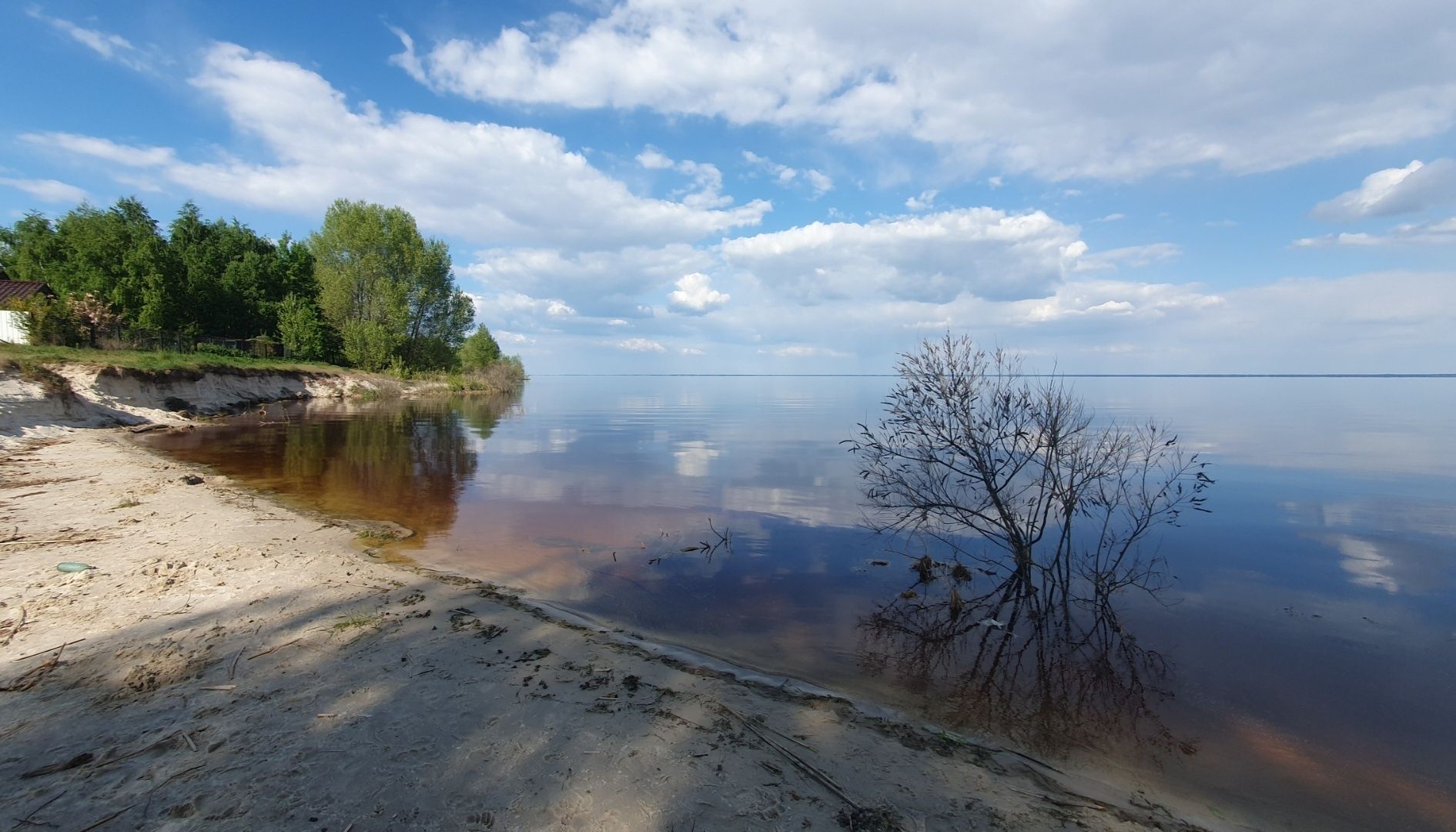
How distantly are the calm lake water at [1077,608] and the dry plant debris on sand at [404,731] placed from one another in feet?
4.94

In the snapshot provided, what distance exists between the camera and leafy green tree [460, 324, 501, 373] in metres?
83.3

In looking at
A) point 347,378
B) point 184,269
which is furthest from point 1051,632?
point 184,269

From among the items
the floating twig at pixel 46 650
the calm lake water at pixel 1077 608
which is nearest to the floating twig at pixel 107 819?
the floating twig at pixel 46 650

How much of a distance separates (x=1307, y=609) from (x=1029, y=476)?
9.20m

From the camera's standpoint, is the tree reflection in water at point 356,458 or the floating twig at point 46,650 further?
the tree reflection in water at point 356,458

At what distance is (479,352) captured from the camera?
8850 centimetres

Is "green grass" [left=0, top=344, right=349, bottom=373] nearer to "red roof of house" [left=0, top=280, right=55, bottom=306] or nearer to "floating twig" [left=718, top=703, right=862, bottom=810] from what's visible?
"red roof of house" [left=0, top=280, right=55, bottom=306]

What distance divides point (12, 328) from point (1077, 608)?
50823mm

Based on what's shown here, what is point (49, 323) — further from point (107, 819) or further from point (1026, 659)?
point (1026, 659)

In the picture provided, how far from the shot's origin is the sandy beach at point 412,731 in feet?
12.2

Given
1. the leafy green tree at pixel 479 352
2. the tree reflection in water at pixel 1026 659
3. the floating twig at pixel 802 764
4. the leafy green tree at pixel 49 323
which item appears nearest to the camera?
the floating twig at pixel 802 764

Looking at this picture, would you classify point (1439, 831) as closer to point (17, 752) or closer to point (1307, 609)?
point (1307, 609)

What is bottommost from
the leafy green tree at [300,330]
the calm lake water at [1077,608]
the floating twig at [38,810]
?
the calm lake water at [1077,608]

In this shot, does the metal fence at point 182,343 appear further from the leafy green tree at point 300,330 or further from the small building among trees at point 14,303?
the small building among trees at point 14,303
